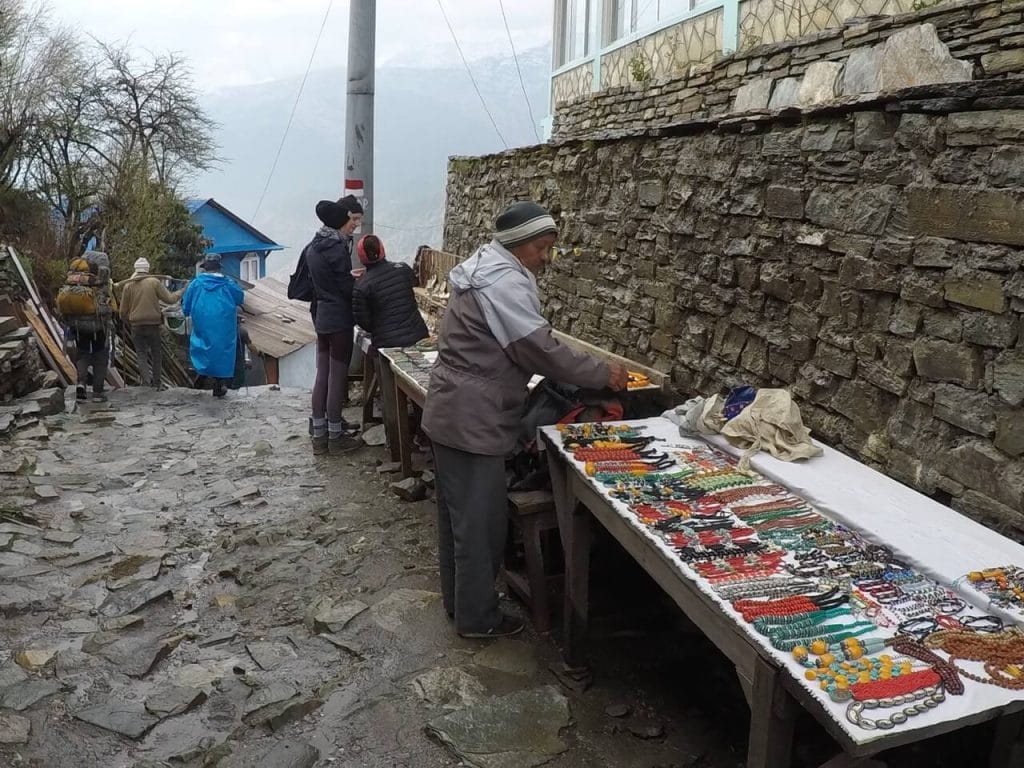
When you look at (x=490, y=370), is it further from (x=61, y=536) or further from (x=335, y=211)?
(x=335, y=211)

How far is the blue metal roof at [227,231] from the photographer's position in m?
34.3

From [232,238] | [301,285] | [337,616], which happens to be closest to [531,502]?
[337,616]

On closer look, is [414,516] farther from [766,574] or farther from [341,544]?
[766,574]

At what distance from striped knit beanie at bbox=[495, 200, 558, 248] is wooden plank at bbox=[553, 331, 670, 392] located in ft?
5.61

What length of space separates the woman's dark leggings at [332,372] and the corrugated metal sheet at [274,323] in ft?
38.2

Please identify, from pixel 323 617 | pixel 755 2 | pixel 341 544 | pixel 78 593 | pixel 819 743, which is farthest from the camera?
pixel 755 2

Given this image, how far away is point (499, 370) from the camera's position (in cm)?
383

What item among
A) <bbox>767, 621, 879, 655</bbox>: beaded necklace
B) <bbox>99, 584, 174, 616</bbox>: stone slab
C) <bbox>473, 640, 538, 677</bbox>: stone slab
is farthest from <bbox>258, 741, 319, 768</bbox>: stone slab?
<bbox>767, 621, 879, 655</bbox>: beaded necklace

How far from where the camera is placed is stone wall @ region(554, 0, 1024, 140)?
468 centimetres

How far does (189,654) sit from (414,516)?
206cm

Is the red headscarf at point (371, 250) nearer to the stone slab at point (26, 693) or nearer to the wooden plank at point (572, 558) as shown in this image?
the wooden plank at point (572, 558)

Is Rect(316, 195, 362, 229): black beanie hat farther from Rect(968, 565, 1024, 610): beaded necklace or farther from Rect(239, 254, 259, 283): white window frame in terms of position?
Rect(239, 254, 259, 283): white window frame

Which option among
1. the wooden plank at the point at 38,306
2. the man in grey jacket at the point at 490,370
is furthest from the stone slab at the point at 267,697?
the wooden plank at the point at 38,306

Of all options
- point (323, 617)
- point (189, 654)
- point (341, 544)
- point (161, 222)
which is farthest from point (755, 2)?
point (161, 222)
